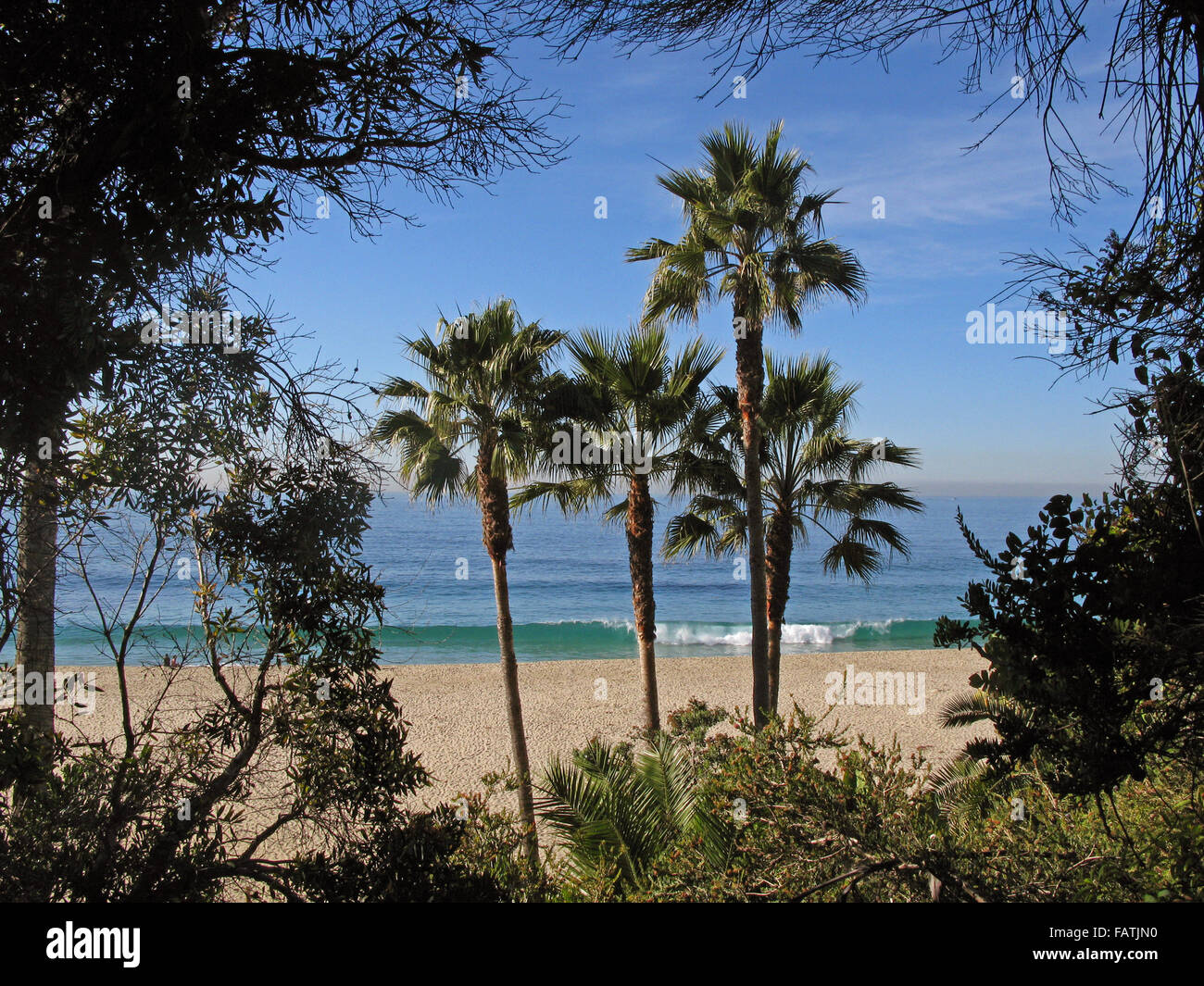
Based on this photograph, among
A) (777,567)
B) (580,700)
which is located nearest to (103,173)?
(777,567)

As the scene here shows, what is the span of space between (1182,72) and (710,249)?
311 inches

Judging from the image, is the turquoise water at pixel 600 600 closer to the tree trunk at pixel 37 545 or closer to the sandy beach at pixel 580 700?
the sandy beach at pixel 580 700

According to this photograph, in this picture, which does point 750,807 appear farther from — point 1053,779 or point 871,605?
point 871,605

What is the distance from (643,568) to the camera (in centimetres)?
1156

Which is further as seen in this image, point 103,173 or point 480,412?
point 480,412

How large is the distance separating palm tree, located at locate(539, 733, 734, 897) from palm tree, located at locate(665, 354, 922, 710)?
16.8 ft

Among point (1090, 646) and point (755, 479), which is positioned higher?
point (755, 479)

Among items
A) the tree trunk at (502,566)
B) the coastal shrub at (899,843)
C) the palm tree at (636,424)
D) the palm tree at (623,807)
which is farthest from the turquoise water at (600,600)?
the coastal shrub at (899,843)

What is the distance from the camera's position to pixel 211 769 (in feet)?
12.7

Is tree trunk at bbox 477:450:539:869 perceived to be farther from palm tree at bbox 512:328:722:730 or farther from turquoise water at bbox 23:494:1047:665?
turquoise water at bbox 23:494:1047:665

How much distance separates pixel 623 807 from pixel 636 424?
600cm

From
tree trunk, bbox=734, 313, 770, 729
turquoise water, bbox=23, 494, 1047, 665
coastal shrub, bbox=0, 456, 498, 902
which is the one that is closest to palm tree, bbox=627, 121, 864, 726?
tree trunk, bbox=734, 313, 770, 729

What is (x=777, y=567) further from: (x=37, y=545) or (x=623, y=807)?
(x=37, y=545)
